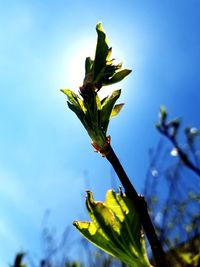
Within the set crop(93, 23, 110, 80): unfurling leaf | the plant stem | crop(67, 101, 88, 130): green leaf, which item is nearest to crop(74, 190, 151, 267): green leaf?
the plant stem

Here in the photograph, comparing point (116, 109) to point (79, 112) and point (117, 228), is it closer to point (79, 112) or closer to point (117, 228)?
point (79, 112)

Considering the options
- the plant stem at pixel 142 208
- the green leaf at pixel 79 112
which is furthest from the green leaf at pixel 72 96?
the plant stem at pixel 142 208

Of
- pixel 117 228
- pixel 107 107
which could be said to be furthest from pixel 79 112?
pixel 117 228

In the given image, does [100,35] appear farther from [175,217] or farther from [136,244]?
[175,217]

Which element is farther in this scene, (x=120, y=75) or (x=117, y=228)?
(x=120, y=75)

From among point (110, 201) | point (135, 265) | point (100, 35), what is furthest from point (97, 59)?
point (135, 265)

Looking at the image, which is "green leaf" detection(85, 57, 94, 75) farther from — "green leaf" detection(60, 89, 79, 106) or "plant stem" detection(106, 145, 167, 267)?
"plant stem" detection(106, 145, 167, 267)
